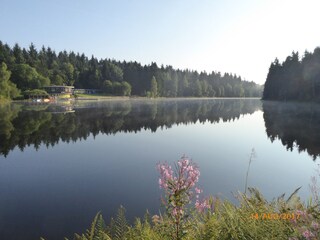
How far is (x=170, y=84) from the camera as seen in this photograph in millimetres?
190250

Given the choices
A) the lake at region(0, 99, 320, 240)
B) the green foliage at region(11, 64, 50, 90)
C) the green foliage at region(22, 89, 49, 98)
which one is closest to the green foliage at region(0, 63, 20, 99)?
the green foliage at region(22, 89, 49, 98)

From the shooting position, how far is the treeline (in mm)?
95688

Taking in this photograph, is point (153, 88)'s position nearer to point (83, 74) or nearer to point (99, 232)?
point (83, 74)

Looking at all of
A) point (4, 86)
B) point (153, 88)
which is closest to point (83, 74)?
point (153, 88)

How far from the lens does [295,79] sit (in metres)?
108

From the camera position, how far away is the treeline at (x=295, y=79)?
95.7 meters

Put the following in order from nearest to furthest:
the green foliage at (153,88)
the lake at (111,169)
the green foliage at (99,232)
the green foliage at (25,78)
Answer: the green foliage at (99,232), the lake at (111,169), the green foliage at (25,78), the green foliage at (153,88)
